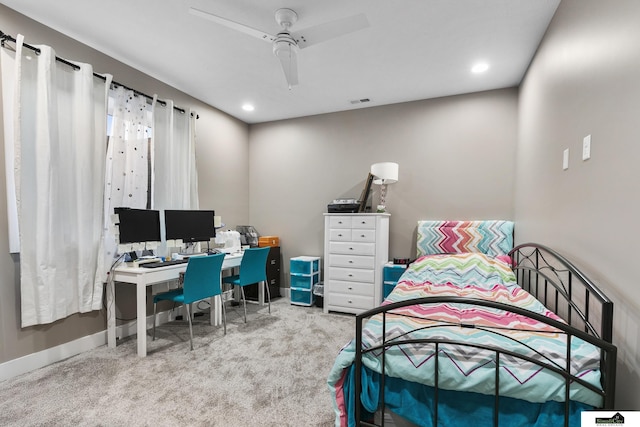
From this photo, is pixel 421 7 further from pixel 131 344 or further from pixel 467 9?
pixel 131 344

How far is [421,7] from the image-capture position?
2.16 meters

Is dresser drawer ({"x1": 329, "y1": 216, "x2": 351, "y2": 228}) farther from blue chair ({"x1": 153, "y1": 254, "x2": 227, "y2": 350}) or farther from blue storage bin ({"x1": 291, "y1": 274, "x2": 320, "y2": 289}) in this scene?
blue chair ({"x1": 153, "y1": 254, "x2": 227, "y2": 350})

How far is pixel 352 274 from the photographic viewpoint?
12.3 feet

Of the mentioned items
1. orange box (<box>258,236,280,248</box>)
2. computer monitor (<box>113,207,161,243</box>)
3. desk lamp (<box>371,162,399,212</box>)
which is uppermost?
desk lamp (<box>371,162,399,212</box>)

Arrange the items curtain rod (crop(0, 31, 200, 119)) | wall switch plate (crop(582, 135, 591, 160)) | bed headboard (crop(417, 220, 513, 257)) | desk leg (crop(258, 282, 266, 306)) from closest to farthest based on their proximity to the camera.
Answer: wall switch plate (crop(582, 135, 591, 160)) < curtain rod (crop(0, 31, 200, 119)) < bed headboard (crop(417, 220, 513, 257)) < desk leg (crop(258, 282, 266, 306))

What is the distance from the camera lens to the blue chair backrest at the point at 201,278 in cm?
268

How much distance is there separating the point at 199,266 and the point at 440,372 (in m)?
2.19

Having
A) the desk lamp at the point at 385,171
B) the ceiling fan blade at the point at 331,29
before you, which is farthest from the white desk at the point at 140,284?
the desk lamp at the point at 385,171

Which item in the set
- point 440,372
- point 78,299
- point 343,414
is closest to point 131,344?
point 78,299

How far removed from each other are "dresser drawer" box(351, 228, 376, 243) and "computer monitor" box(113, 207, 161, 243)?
7.13 ft

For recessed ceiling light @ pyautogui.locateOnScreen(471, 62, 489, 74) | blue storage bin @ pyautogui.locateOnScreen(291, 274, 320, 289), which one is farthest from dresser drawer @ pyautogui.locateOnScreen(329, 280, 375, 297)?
recessed ceiling light @ pyautogui.locateOnScreen(471, 62, 489, 74)

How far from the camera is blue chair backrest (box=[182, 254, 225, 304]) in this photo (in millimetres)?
2680

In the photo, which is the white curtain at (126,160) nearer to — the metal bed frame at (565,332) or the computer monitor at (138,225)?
the computer monitor at (138,225)

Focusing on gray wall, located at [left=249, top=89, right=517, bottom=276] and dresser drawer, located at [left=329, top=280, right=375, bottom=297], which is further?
dresser drawer, located at [left=329, top=280, right=375, bottom=297]
